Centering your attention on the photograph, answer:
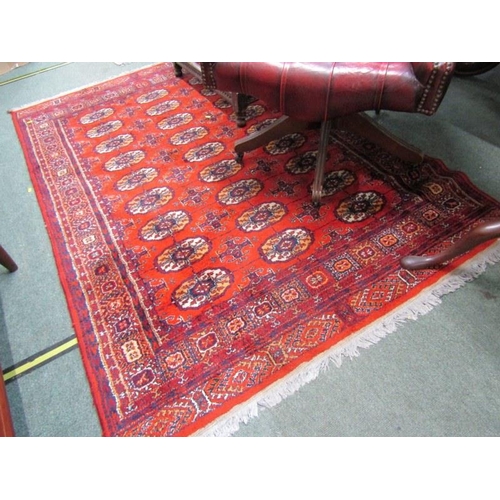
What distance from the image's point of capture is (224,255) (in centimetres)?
122

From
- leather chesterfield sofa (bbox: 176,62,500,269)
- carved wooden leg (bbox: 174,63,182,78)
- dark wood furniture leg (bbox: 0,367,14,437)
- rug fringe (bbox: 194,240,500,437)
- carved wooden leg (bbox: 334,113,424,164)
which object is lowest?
rug fringe (bbox: 194,240,500,437)

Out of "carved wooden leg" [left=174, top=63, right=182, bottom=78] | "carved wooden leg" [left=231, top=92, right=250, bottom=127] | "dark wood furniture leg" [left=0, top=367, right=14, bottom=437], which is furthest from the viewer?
"carved wooden leg" [left=174, top=63, right=182, bottom=78]

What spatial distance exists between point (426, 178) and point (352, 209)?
326 millimetres

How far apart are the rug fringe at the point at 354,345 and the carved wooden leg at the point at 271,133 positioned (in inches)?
30.4

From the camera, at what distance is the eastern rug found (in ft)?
3.17

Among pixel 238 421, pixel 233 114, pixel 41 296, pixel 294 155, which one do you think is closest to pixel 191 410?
pixel 238 421

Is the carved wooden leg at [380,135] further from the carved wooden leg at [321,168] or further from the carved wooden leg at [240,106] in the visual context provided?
the carved wooden leg at [240,106]

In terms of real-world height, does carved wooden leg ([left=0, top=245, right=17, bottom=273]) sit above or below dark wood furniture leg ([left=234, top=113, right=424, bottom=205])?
below

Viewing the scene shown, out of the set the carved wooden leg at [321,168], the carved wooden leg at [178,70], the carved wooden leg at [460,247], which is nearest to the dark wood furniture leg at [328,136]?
the carved wooden leg at [321,168]

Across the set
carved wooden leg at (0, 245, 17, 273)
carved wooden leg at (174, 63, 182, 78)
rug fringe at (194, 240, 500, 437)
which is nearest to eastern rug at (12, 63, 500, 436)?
rug fringe at (194, 240, 500, 437)

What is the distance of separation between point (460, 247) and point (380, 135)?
55 cm

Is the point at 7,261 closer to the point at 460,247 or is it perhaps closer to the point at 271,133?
the point at 271,133

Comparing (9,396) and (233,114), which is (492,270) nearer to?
(233,114)

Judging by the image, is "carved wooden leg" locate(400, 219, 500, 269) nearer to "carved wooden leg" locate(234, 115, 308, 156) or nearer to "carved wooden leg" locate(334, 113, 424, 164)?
"carved wooden leg" locate(334, 113, 424, 164)
